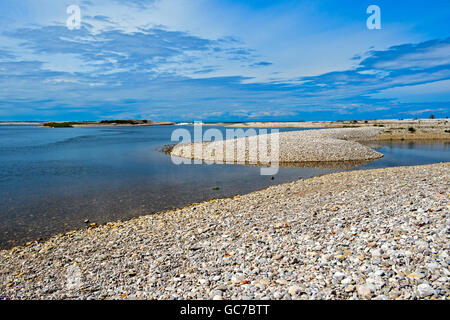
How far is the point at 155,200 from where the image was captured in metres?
14.6

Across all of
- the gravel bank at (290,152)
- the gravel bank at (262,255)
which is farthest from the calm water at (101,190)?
the gravel bank at (290,152)

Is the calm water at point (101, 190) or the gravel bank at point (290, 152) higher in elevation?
the gravel bank at point (290, 152)

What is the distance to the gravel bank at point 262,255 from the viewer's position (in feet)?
17.0

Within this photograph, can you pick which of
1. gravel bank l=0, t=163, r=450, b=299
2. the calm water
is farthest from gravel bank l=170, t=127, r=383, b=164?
gravel bank l=0, t=163, r=450, b=299

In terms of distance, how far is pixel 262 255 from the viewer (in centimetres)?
664

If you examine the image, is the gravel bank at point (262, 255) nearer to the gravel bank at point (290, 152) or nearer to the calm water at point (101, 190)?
the calm water at point (101, 190)

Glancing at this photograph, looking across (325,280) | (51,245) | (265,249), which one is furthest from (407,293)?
(51,245)

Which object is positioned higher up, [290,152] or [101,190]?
[290,152]

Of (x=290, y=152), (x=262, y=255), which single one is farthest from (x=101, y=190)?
(x=290, y=152)

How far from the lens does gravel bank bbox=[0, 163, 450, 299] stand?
17.0 feet

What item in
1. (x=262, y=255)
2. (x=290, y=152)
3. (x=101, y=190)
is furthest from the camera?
(x=290, y=152)

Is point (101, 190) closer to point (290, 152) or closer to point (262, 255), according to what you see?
point (262, 255)

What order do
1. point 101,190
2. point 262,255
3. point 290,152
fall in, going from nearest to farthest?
point 262,255, point 101,190, point 290,152
